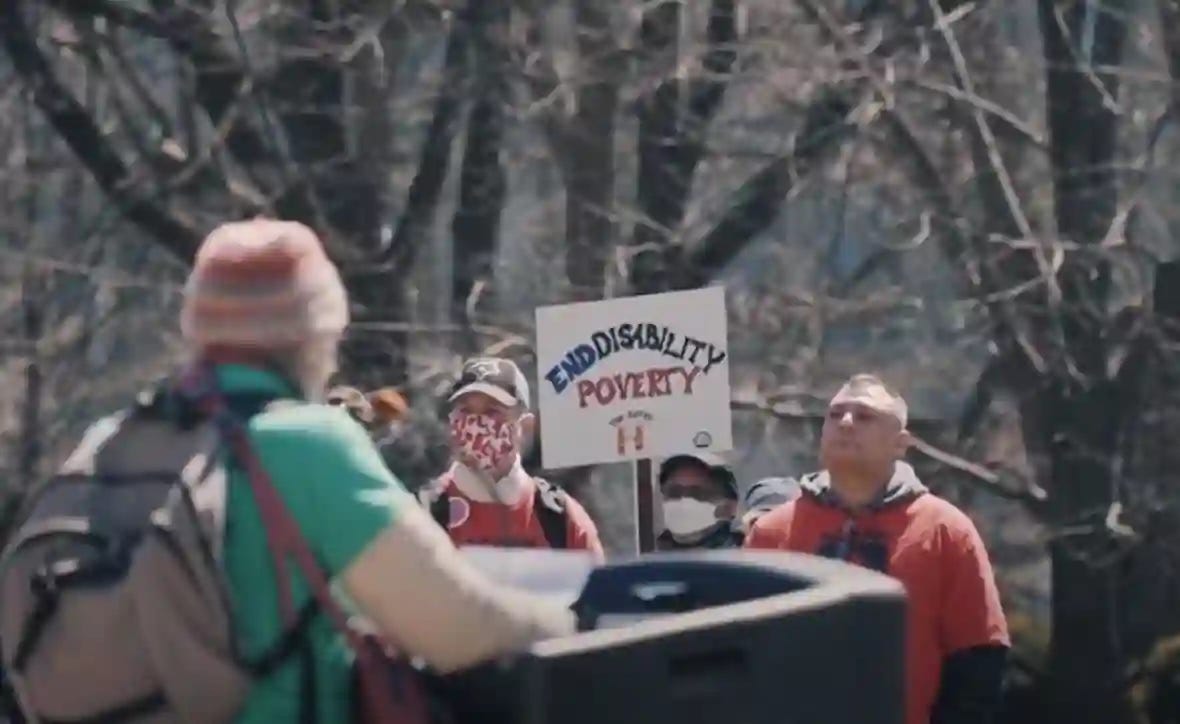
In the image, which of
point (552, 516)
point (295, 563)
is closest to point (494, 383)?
point (552, 516)

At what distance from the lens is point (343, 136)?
12.3m

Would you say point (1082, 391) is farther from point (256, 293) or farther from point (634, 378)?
point (256, 293)

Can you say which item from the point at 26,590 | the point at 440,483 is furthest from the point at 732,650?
the point at 440,483

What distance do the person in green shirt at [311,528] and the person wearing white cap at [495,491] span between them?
3.06m

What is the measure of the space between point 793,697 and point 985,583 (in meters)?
2.39

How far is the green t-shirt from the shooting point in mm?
2816

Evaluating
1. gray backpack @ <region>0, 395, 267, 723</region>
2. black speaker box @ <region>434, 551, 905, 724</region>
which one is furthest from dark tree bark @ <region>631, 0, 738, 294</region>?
gray backpack @ <region>0, 395, 267, 723</region>

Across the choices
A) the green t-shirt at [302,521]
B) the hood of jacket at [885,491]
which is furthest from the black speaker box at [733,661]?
the hood of jacket at [885,491]

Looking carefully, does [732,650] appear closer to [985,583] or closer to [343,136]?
[985,583]

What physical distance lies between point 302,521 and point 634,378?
397cm

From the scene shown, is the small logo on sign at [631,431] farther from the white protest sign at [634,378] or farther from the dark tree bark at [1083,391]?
the dark tree bark at [1083,391]

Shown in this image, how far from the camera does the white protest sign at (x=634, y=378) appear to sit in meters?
6.71

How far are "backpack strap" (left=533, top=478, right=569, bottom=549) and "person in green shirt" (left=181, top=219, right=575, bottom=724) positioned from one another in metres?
3.07

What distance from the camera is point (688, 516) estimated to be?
6680 millimetres
